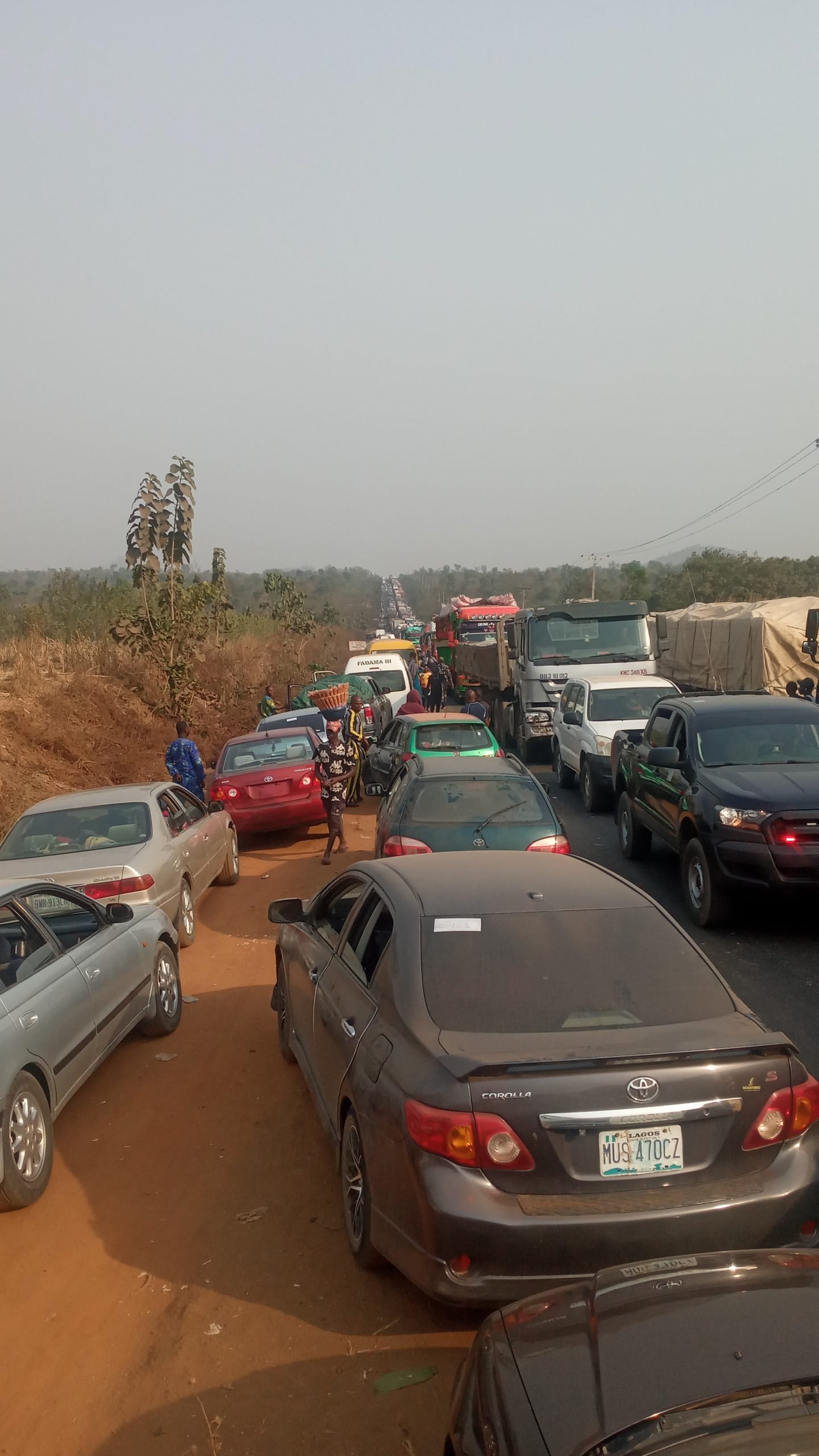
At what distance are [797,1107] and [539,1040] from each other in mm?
888

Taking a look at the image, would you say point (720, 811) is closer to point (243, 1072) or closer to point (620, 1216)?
point (243, 1072)

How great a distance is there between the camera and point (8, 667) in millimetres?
22875

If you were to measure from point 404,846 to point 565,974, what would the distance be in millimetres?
4406

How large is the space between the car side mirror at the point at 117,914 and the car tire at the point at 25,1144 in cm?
165

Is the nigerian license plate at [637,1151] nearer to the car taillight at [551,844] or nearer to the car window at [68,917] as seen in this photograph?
the car window at [68,917]

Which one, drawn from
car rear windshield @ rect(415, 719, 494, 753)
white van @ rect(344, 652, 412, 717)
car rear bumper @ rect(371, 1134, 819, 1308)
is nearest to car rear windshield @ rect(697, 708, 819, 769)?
car rear windshield @ rect(415, 719, 494, 753)

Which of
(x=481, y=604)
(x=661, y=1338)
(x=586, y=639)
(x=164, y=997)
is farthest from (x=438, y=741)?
(x=481, y=604)

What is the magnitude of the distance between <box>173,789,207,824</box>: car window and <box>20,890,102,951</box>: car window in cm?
355

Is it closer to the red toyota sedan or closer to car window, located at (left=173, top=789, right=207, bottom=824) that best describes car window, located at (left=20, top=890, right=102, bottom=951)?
car window, located at (left=173, top=789, right=207, bottom=824)

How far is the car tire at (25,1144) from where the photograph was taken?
4.89m

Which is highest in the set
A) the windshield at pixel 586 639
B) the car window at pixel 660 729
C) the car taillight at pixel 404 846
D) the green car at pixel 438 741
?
the windshield at pixel 586 639

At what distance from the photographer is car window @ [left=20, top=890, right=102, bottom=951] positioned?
6.72 m

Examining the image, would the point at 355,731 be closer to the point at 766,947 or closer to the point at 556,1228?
the point at 766,947

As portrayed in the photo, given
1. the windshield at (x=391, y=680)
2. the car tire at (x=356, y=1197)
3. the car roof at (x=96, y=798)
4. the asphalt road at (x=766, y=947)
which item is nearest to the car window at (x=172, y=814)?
the car roof at (x=96, y=798)
